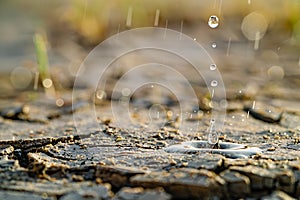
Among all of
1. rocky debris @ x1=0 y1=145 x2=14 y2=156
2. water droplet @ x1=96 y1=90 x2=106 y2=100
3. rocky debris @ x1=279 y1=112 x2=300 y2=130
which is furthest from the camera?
water droplet @ x1=96 y1=90 x2=106 y2=100

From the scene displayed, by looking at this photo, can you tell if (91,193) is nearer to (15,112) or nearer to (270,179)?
(270,179)

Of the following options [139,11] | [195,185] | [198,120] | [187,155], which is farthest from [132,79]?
[195,185]

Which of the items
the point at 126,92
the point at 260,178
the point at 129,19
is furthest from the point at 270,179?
the point at 129,19

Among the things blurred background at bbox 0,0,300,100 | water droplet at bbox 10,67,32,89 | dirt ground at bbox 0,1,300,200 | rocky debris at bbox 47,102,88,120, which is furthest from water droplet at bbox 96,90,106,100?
water droplet at bbox 10,67,32,89

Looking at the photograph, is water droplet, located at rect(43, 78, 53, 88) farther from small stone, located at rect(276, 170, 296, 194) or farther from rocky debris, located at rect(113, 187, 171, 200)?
small stone, located at rect(276, 170, 296, 194)

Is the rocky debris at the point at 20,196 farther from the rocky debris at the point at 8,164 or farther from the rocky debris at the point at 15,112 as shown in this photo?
the rocky debris at the point at 15,112
